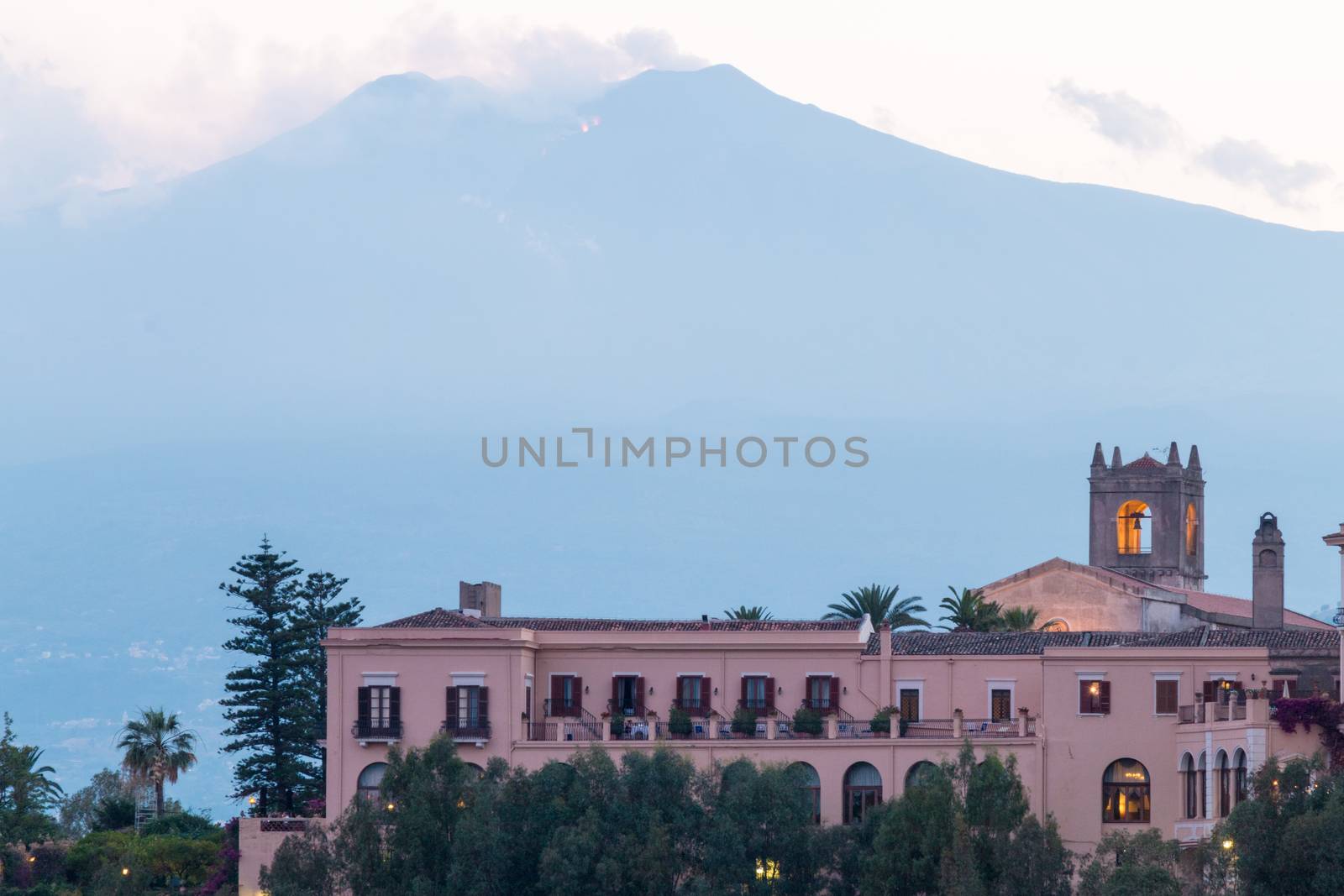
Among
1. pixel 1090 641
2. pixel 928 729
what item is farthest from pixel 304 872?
pixel 1090 641

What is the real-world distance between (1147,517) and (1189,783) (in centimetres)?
3715

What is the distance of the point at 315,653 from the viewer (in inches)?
3509

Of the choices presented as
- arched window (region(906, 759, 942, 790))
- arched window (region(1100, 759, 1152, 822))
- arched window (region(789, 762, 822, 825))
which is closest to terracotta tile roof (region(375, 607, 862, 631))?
arched window (region(789, 762, 822, 825))

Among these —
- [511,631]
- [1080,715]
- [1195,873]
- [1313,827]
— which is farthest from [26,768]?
[1313,827]

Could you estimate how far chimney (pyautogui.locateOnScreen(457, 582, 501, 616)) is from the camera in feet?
263

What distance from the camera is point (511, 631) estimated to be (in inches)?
2798

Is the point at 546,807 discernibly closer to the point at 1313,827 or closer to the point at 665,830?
the point at 665,830

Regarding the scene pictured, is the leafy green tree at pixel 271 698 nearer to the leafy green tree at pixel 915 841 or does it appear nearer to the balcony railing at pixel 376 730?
the balcony railing at pixel 376 730

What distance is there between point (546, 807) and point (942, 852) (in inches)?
→ 431

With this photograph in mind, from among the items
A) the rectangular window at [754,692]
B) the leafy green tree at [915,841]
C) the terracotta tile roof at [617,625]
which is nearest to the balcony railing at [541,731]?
the terracotta tile roof at [617,625]

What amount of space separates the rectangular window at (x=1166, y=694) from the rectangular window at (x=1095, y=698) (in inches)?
55.8

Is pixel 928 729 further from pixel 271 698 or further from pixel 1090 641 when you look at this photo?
pixel 271 698

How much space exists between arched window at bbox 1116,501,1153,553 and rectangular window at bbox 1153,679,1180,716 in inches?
1366

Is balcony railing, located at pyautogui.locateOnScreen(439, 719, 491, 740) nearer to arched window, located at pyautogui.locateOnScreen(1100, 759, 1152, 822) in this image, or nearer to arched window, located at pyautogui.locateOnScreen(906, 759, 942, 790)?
arched window, located at pyautogui.locateOnScreen(906, 759, 942, 790)
